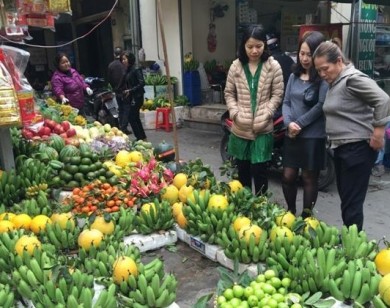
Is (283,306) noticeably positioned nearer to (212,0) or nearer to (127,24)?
(212,0)

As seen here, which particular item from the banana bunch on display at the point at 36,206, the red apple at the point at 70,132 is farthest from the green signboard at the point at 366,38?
the banana bunch on display at the point at 36,206

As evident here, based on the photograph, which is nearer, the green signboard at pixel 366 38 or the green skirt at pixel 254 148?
the green skirt at pixel 254 148

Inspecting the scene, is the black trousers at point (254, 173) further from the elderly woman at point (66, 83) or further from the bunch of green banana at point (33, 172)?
the elderly woman at point (66, 83)

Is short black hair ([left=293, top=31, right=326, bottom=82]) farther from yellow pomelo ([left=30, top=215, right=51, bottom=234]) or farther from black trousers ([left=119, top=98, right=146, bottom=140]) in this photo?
black trousers ([left=119, top=98, right=146, bottom=140])

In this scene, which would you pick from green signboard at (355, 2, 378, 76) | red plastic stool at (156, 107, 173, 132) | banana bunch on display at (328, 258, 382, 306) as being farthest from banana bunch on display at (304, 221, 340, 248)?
red plastic stool at (156, 107, 173, 132)

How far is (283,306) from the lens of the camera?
1.95 metres

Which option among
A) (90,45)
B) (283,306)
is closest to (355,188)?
A: (283,306)

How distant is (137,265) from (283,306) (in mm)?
833

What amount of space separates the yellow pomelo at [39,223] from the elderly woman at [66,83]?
4.27 m

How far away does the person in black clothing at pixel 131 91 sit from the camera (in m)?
7.95

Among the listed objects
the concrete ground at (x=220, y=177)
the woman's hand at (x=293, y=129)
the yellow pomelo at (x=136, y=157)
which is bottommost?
the concrete ground at (x=220, y=177)

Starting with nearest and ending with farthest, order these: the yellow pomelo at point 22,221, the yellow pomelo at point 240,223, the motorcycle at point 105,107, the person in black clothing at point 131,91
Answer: the yellow pomelo at point 240,223, the yellow pomelo at point 22,221, the person in black clothing at point 131,91, the motorcycle at point 105,107

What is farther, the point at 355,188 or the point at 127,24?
the point at 127,24

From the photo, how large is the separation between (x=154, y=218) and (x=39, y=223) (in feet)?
2.58
